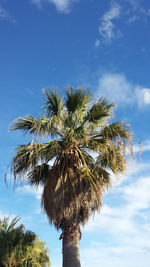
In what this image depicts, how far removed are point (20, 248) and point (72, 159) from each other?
19.7ft

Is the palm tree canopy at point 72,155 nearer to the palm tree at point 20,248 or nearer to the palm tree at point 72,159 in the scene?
the palm tree at point 72,159

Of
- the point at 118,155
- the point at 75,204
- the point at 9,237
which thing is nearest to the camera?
the point at 75,204

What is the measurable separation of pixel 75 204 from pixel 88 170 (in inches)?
46.9

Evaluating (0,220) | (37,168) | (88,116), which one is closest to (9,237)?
(0,220)

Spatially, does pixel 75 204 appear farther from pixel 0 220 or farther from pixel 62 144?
pixel 0 220

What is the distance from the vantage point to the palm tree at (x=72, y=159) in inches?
389

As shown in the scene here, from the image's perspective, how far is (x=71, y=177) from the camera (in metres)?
10.1

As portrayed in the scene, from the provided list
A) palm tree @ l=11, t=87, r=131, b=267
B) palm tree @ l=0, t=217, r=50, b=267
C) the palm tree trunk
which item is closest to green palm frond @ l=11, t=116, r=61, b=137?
palm tree @ l=11, t=87, r=131, b=267

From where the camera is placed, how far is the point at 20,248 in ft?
46.5

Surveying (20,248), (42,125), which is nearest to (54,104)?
(42,125)

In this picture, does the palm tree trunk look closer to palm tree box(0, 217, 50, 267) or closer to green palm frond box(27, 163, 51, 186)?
green palm frond box(27, 163, 51, 186)

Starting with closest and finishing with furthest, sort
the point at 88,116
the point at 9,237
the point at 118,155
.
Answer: the point at 118,155, the point at 88,116, the point at 9,237

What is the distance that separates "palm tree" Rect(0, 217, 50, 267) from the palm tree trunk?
467 cm

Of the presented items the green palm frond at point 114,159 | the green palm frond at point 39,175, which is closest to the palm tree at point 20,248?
the green palm frond at point 39,175
